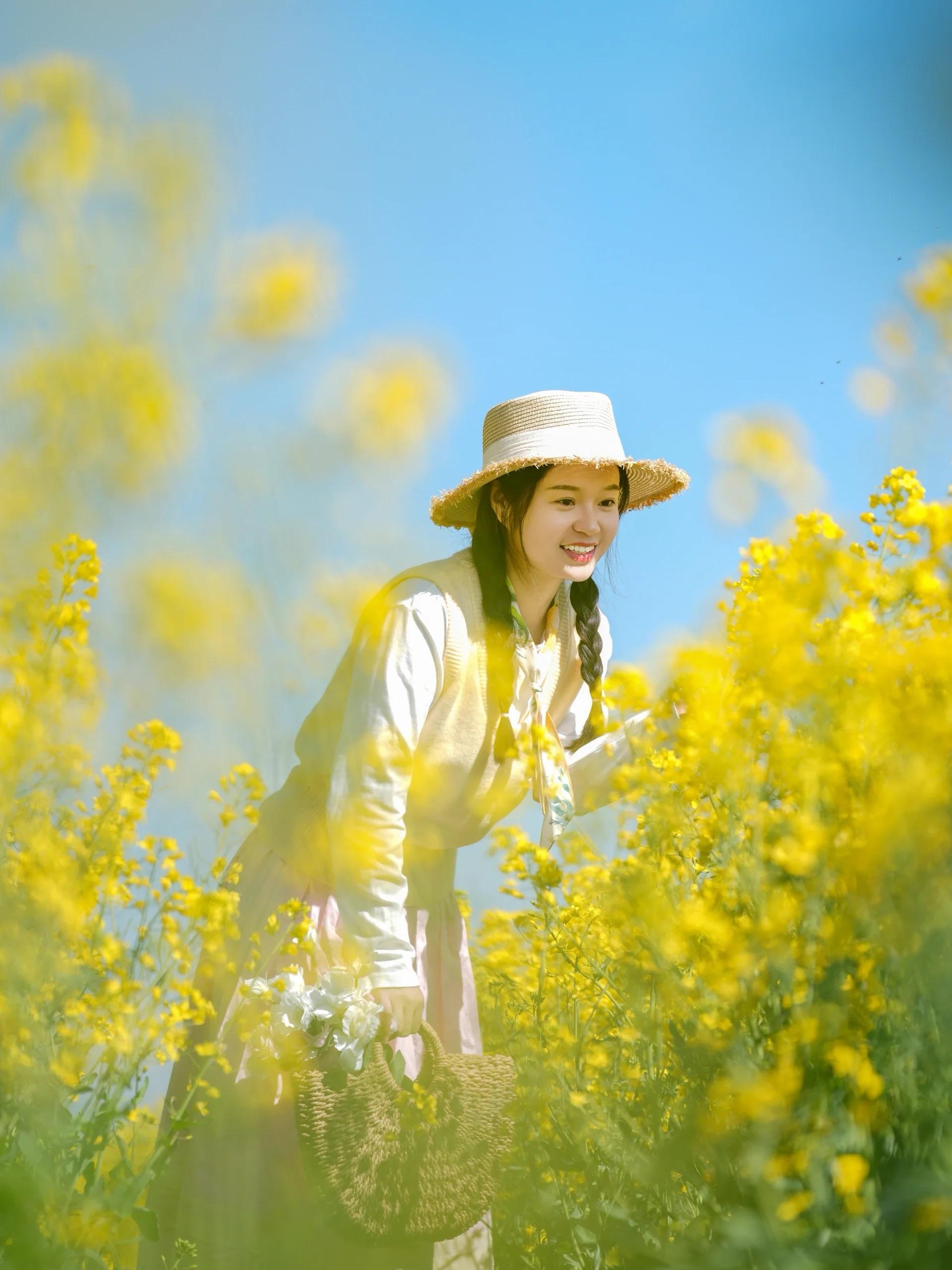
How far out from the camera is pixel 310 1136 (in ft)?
5.15

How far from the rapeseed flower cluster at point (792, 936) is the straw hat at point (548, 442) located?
60 centimetres

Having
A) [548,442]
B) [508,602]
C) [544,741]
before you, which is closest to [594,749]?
[508,602]

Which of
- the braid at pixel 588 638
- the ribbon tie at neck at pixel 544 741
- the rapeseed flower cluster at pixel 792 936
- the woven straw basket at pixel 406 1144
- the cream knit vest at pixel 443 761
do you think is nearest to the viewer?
the rapeseed flower cluster at pixel 792 936

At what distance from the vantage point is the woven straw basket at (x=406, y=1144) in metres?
1.57

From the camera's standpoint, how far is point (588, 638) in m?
2.19

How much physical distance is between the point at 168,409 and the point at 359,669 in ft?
2.93

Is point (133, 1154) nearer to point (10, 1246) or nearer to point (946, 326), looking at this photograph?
point (10, 1246)

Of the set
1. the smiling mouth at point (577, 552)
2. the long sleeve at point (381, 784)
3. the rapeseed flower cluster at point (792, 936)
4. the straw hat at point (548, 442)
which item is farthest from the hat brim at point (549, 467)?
the rapeseed flower cluster at point (792, 936)

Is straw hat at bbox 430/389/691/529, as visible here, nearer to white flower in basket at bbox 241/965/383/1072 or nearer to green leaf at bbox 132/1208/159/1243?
white flower in basket at bbox 241/965/383/1072

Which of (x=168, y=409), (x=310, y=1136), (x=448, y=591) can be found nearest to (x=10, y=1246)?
(x=310, y=1136)

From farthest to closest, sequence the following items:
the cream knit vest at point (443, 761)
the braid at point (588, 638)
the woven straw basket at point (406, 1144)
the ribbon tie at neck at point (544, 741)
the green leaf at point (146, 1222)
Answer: the braid at point (588, 638)
the cream knit vest at point (443, 761)
the ribbon tie at neck at point (544, 741)
the woven straw basket at point (406, 1144)
the green leaf at point (146, 1222)

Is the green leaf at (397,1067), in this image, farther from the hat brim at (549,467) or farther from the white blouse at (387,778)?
the hat brim at (549,467)

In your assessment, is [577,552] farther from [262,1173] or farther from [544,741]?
[262,1173]

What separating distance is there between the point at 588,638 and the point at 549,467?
1.11 ft
